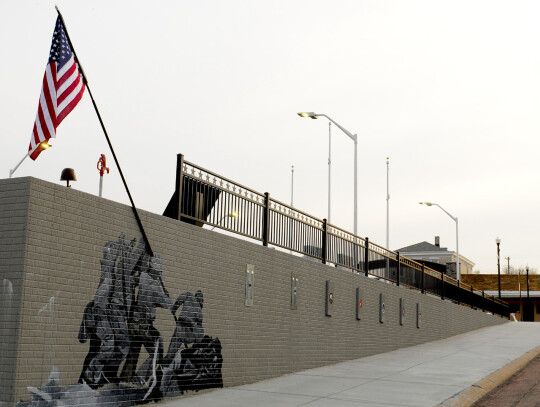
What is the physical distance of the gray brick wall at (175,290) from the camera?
7.93 meters

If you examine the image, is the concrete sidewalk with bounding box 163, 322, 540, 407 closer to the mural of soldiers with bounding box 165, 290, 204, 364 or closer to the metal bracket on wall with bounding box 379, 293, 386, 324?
the mural of soldiers with bounding box 165, 290, 204, 364

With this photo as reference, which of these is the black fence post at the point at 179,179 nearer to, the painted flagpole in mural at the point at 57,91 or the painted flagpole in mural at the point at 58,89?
the painted flagpole in mural at the point at 58,89

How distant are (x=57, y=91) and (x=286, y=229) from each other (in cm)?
695

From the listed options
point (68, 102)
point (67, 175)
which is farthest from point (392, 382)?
point (68, 102)

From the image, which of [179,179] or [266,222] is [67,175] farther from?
[266,222]

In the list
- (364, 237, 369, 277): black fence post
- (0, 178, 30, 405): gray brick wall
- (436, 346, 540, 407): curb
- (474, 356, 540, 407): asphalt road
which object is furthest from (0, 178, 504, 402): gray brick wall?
(474, 356, 540, 407): asphalt road

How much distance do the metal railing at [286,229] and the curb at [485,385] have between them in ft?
15.4

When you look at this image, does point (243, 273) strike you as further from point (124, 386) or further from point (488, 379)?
point (488, 379)

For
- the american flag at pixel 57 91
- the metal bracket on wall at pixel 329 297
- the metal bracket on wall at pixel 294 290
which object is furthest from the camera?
the metal bracket on wall at pixel 329 297

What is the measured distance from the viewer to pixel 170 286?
10.4 meters

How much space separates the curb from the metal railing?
468 centimetres

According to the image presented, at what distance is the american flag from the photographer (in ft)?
27.2

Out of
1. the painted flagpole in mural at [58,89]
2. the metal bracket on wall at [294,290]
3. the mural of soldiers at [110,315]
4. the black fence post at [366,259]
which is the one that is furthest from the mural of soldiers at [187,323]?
Result: the black fence post at [366,259]

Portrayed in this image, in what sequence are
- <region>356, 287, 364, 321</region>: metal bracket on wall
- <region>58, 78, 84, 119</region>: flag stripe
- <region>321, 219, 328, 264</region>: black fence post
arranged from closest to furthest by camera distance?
1. <region>58, 78, 84, 119</region>: flag stripe
2. <region>321, 219, 328, 264</region>: black fence post
3. <region>356, 287, 364, 321</region>: metal bracket on wall
